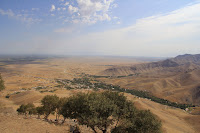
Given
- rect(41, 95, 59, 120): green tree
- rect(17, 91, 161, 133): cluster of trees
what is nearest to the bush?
rect(17, 91, 161, 133): cluster of trees

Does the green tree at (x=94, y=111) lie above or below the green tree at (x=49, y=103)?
above

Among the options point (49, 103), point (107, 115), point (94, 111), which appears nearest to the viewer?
point (94, 111)

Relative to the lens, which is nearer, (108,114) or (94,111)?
(94,111)

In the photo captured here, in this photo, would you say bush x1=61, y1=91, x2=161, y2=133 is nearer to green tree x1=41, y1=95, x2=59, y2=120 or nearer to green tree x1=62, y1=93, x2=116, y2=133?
green tree x1=62, y1=93, x2=116, y2=133

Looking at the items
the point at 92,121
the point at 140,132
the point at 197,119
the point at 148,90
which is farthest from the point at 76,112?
the point at 148,90

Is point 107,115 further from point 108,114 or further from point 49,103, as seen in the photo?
point 49,103

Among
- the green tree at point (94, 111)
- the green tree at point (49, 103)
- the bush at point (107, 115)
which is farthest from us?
the green tree at point (49, 103)

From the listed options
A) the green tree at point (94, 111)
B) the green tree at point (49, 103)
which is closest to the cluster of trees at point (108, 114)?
the green tree at point (94, 111)

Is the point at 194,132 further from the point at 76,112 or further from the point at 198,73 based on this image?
the point at 198,73

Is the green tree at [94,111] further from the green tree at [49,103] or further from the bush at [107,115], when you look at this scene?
the green tree at [49,103]

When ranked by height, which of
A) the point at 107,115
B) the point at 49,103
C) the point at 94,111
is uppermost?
the point at 94,111

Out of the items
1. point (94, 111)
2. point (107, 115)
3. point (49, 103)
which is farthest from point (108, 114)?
point (49, 103)
